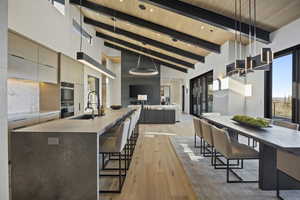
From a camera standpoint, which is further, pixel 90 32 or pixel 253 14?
pixel 90 32

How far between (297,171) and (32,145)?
285 cm

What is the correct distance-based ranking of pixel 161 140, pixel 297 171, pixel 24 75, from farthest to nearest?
pixel 161 140
pixel 24 75
pixel 297 171

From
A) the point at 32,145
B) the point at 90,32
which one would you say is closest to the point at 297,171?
the point at 32,145

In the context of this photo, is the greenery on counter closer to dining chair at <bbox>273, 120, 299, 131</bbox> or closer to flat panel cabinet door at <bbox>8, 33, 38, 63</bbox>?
dining chair at <bbox>273, 120, 299, 131</bbox>

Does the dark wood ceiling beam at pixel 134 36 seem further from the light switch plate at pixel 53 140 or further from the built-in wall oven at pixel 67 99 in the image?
the light switch plate at pixel 53 140

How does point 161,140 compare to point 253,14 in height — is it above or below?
below

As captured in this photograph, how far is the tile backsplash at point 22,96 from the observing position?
4.07 meters

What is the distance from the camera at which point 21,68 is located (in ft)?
12.6

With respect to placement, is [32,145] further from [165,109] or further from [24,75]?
[165,109]

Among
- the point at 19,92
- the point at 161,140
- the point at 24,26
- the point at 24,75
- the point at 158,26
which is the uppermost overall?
the point at 158,26

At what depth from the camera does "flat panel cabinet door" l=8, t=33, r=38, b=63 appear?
3.60 metres

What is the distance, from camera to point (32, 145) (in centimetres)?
219

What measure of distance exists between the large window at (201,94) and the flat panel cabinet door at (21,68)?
7.29 m

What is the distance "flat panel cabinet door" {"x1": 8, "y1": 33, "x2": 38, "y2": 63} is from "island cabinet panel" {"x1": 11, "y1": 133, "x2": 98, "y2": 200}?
2.20 meters
